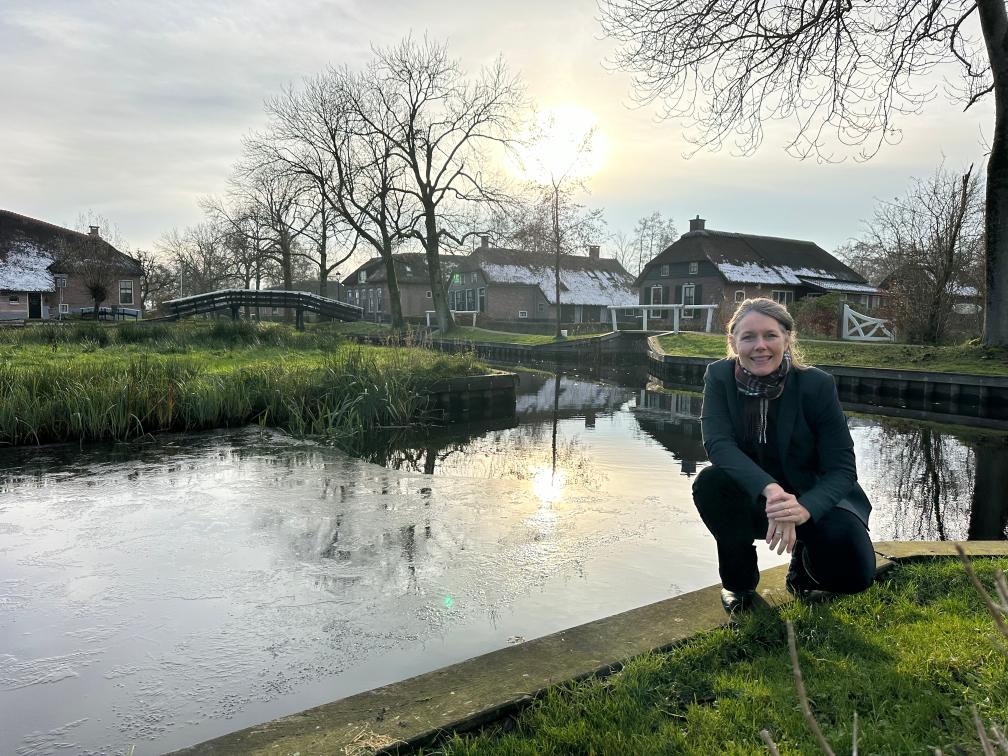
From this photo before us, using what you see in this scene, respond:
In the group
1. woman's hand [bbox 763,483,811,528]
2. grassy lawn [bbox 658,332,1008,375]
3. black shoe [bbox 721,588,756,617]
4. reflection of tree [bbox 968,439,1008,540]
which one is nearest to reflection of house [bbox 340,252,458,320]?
grassy lawn [bbox 658,332,1008,375]

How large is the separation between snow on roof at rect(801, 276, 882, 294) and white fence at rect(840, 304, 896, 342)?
17667 mm

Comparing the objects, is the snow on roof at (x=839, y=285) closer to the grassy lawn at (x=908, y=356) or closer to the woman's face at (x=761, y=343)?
the grassy lawn at (x=908, y=356)

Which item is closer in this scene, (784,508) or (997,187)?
(784,508)

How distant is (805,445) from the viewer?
2725mm

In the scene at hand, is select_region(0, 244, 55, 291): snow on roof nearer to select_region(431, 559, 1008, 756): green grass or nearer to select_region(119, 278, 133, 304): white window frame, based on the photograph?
select_region(119, 278, 133, 304): white window frame

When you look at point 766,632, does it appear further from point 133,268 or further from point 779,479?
point 133,268

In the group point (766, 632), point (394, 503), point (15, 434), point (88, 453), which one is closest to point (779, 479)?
point (766, 632)

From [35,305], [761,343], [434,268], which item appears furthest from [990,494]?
[35,305]

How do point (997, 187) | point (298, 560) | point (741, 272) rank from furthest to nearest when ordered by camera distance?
1. point (741, 272)
2. point (997, 187)
3. point (298, 560)

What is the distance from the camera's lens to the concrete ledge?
1.88m

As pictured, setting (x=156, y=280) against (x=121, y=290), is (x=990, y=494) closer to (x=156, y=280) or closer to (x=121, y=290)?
(x=121, y=290)

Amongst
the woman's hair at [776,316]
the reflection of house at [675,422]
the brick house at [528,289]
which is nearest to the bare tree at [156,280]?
the brick house at [528,289]

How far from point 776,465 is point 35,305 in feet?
124

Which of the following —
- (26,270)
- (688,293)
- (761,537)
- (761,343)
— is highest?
(26,270)
